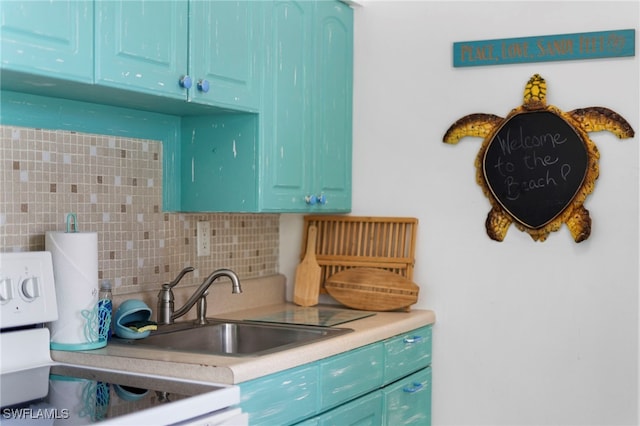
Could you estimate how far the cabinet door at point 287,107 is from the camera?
9.47 feet

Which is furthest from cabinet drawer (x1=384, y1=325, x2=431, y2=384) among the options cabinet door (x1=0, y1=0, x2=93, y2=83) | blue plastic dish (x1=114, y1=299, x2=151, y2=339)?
cabinet door (x1=0, y1=0, x2=93, y2=83)

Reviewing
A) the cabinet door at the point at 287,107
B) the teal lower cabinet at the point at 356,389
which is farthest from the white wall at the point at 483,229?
the cabinet door at the point at 287,107

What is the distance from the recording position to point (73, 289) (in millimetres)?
2352

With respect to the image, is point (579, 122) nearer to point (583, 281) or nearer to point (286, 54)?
point (583, 281)

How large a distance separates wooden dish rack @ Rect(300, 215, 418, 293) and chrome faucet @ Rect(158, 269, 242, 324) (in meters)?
0.70

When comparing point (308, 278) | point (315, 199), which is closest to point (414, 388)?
point (308, 278)

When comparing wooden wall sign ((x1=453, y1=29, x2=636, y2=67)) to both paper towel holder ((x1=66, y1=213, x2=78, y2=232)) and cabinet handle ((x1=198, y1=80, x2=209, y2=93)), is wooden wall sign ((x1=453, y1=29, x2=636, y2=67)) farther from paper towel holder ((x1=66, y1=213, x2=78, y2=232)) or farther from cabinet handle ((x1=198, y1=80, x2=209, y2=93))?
paper towel holder ((x1=66, y1=213, x2=78, y2=232))

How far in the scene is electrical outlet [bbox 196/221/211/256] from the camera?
10.2 ft

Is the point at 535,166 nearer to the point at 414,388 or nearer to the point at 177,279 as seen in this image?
the point at 414,388

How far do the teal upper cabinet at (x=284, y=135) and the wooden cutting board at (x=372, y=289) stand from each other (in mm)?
284

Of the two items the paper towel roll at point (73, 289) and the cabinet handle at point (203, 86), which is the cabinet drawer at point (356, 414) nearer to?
the paper towel roll at point (73, 289)

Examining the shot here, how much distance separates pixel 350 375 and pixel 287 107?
37.1 inches

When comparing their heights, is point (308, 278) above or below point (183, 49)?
below

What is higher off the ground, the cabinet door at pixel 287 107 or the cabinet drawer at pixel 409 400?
the cabinet door at pixel 287 107
